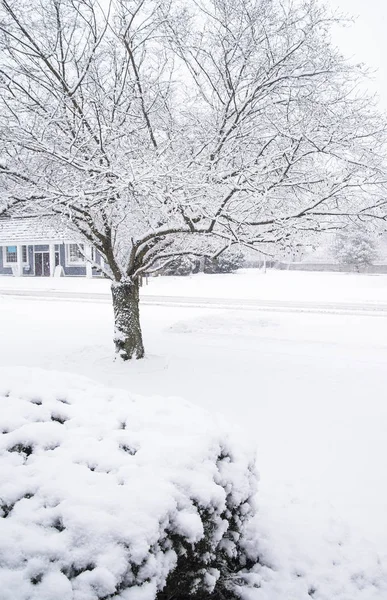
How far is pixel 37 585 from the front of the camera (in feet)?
5.78

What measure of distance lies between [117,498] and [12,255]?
38.1 metres

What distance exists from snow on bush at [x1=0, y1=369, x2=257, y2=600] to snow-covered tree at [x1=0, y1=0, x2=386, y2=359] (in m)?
3.73

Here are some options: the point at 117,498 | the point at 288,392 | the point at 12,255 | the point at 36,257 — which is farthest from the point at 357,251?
the point at 117,498

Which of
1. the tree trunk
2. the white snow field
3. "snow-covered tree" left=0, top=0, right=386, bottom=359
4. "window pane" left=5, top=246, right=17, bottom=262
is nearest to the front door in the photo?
"window pane" left=5, top=246, right=17, bottom=262

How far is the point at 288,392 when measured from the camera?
7180 millimetres

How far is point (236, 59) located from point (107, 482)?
6734 mm

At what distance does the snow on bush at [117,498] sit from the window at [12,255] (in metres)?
35.5

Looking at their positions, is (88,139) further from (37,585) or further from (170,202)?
(37,585)

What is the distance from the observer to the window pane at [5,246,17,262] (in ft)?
120

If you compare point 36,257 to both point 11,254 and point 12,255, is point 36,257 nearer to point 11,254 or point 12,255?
point 12,255

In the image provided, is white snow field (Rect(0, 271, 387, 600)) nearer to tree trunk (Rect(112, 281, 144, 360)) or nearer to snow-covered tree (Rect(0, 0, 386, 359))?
tree trunk (Rect(112, 281, 144, 360))

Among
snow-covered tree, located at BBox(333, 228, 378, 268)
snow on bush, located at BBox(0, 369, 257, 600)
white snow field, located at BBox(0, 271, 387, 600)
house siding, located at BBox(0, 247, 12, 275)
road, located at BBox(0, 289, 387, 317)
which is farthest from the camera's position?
snow-covered tree, located at BBox(333, 228, 378, 268)

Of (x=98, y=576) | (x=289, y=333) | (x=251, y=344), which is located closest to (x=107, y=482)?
(x=98, y=576)

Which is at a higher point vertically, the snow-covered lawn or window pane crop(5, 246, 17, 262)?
window pane crop(5, 246, 17, 262)
